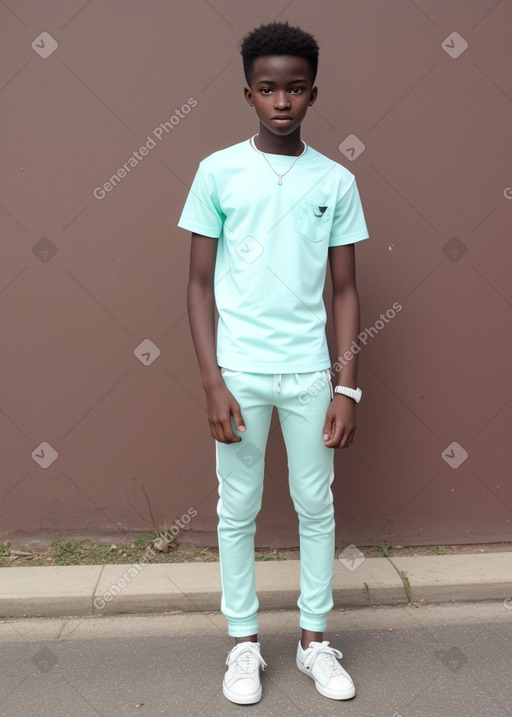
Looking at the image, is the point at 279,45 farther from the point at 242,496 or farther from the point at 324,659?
the point at 324,659

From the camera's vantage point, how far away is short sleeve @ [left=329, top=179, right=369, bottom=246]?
2477mm

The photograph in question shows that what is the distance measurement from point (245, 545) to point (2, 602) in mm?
1120

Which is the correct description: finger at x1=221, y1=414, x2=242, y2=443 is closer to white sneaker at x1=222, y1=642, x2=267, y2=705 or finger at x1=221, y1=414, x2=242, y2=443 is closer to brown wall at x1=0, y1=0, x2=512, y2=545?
white sneaker at x1=222, y1=642, x2=267, y2=705

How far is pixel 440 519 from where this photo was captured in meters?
3.51

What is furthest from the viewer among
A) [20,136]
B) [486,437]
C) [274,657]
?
[486,437]

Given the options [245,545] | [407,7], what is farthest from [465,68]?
[245,545]

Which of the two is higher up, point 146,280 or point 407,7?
point 407,7

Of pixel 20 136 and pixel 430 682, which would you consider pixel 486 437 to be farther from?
pixel 20 136

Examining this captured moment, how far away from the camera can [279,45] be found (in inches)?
91.7

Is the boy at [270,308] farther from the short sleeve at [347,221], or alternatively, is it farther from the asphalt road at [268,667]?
the asphalt road at [268,667]

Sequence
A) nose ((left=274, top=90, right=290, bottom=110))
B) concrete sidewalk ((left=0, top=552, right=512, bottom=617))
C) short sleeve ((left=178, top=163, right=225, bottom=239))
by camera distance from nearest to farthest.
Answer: nose ((left=274, top=90, right=290, bottom=110)) < short sleeve ((left=178, top=163, right=225, bottom=239)) < concrete sidewalk ((left=0, top=552, right=512, bottom=617))

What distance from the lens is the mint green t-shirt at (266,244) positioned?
2.39 meters

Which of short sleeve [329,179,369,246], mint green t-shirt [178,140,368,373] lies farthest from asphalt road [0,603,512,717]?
short sleeve [329,179,369,246]

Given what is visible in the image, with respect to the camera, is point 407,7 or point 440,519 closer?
point 407,7
